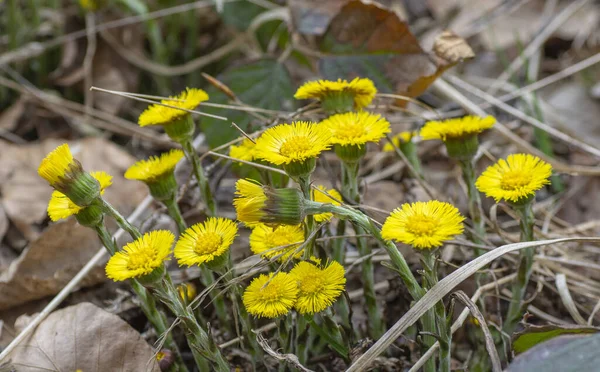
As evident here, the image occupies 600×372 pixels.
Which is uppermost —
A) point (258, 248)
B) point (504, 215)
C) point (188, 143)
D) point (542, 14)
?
point (188, 143)

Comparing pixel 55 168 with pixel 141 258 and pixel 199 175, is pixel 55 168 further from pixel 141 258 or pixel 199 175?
pixel 199 175

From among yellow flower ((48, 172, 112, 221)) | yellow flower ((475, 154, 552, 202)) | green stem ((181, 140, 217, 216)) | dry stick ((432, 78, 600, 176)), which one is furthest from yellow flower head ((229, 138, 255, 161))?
dry stick ((432, 78, 600, 176))

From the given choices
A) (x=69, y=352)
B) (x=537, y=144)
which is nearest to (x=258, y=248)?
(x=69, y=352)

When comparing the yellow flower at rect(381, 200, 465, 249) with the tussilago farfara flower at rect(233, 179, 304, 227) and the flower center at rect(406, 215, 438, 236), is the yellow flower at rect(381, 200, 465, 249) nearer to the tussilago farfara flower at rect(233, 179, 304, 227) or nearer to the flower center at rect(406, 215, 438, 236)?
the flower center at rect(406, 215, 438, 236)

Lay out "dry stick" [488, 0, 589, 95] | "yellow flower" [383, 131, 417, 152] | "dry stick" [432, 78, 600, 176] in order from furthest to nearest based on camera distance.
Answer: "dry stick" [488, 0, 589, 95]
"dry stick" [432, 78, 600, 176]
"yellow flower" [383, 131, 417, 152]

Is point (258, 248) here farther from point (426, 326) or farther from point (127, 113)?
point (127, 113)

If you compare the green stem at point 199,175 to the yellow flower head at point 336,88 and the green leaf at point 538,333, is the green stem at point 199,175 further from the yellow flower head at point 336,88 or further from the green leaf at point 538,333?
the green leaf at point 538,333

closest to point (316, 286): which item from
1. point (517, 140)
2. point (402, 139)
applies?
point (402, 139)
